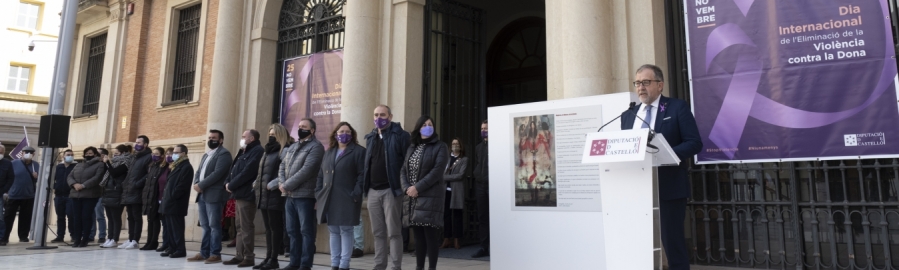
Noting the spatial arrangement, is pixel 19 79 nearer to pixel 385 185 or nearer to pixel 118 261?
pixel 118 261

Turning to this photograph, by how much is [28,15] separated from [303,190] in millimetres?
34773

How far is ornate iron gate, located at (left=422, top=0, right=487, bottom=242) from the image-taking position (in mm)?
10562

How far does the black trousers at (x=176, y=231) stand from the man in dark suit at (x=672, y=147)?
22.2 ft

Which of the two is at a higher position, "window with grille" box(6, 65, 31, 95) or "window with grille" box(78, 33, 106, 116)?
"window with grille" box(6, 65, 31, 95)

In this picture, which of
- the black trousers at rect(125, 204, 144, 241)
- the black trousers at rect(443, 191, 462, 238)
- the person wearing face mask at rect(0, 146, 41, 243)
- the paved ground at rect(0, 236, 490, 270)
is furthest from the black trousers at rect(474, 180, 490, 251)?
the person wearing face mask at rect(0, 146, 41, 243)

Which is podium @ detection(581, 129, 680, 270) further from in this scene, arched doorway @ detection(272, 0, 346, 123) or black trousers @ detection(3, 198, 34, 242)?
black trousers @ detection(3, 198, 34, 242)

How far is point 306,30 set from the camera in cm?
1211

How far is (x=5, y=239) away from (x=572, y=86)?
10.2 metres

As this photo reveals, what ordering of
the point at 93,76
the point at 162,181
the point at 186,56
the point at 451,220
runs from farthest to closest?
the point at 93,76
the point at 186,56
the point at 451,220
the point at 162,181

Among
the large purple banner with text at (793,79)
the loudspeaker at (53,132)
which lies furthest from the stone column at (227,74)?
the large purple banner with text at (793,79)

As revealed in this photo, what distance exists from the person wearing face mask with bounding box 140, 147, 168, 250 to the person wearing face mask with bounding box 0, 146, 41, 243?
3.09m

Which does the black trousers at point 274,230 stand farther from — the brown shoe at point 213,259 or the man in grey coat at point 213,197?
the brown shoe at point 213,259

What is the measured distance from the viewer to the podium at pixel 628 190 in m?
3.87

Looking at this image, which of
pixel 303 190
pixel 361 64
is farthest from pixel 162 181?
pixel 303 190
